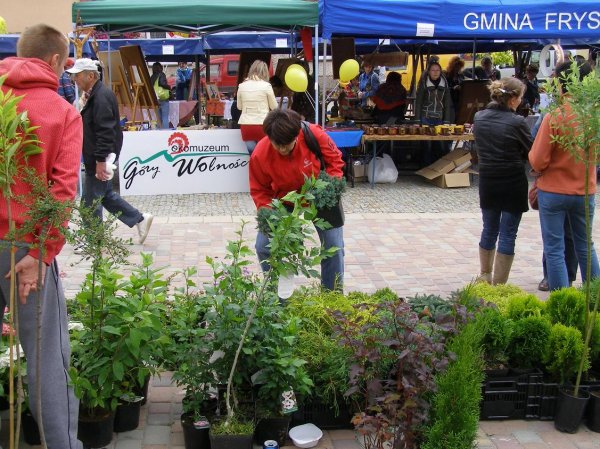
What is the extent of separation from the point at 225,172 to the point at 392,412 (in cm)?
801

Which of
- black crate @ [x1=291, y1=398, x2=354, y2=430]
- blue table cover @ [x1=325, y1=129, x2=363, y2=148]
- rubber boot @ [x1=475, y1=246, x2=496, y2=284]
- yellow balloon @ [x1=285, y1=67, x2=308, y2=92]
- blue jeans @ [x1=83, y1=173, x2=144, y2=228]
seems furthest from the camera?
yellow balloon @ [x1=285, y1=67, x2=308, y2=92]

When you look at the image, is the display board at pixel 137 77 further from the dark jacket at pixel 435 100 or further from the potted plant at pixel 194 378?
the potted plant at pixel 194 378

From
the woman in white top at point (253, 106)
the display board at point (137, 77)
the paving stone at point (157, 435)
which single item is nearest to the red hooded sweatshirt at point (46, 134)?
the paving stone at point (157, 435)

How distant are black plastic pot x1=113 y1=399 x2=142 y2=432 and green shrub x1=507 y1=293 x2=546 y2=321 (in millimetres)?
2026

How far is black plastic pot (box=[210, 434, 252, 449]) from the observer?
3.30 metres

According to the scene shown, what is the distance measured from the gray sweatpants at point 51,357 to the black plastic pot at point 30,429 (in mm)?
440

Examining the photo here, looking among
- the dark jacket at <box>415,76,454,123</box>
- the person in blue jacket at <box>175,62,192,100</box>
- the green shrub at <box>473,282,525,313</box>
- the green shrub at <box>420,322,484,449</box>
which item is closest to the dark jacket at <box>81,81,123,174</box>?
the green shrub at <box>473,282,525,313</box>

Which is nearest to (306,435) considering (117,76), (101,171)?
(101,171)

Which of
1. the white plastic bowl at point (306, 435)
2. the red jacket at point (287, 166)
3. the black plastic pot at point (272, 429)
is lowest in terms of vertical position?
the white plastic bowl at point (306, 435)

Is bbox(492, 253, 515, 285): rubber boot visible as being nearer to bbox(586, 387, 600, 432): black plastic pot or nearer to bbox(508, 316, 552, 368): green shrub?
bbox(508, 316, 552, 368): green shrub

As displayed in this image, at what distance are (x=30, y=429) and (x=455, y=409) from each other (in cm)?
192

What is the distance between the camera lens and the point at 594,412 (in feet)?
12.4

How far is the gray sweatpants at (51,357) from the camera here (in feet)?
9.48

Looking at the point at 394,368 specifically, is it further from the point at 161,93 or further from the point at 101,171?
the point at 161,93
